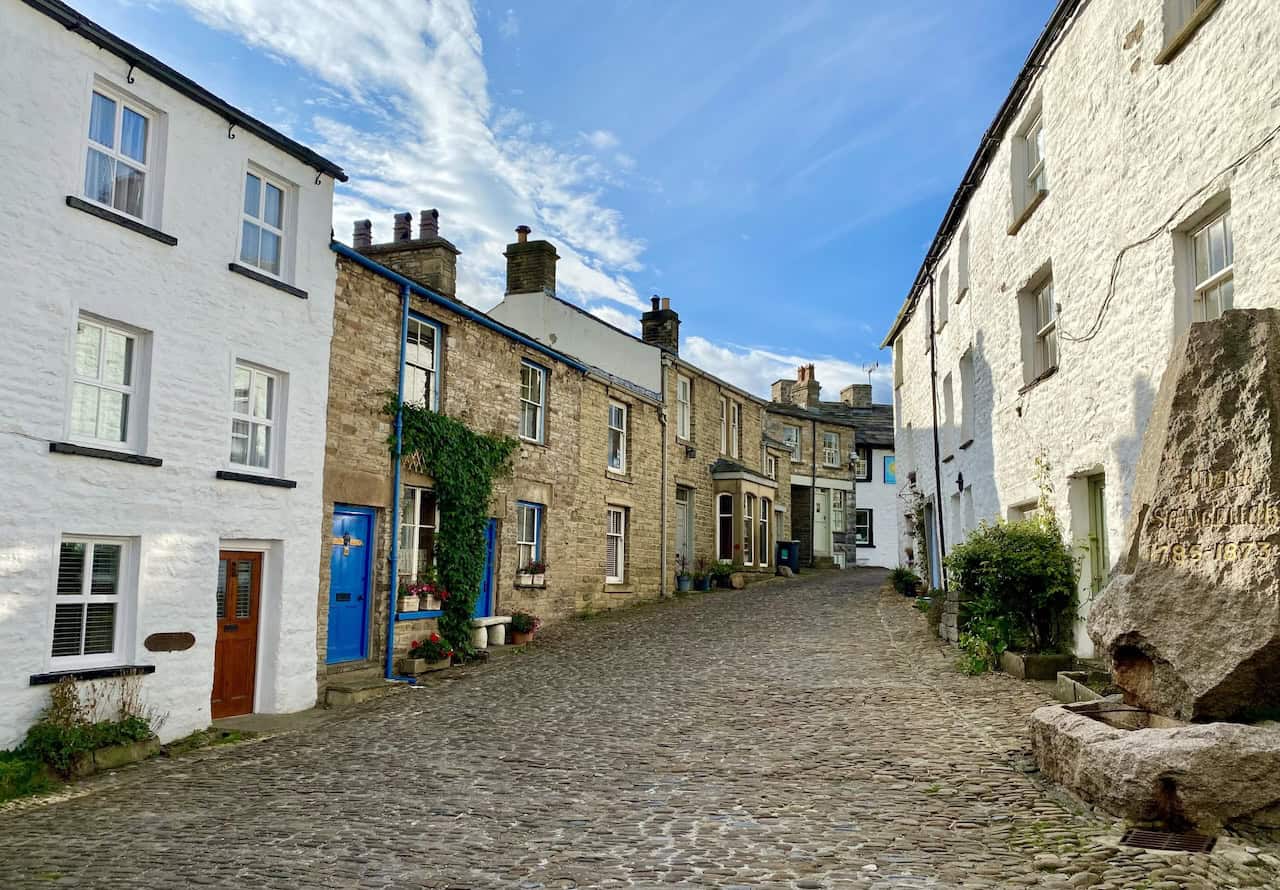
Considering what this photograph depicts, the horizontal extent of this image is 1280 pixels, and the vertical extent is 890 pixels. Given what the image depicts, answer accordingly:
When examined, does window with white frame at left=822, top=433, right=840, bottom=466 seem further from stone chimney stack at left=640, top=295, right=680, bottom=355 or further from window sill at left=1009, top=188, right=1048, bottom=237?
window sill at left=1009, top=188, right=1048, bottom=237

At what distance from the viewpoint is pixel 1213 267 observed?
8.43m

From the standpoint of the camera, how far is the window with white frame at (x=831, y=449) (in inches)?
1531

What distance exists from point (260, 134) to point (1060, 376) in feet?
32.3

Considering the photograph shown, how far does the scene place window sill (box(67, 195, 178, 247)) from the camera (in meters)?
9.12

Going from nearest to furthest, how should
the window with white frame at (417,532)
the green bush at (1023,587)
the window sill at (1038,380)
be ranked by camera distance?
the green bush at (1023,587), the window sill at (1038,380), the window with white frame at (417,532)

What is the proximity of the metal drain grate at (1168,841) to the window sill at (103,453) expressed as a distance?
8924mm

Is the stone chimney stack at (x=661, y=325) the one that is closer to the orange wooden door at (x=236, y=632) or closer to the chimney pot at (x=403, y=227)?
the chimney pot at (x=403, y=227)

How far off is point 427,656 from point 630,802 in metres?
7.44

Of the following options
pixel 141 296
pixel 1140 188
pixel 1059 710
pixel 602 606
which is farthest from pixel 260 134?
pixel 602 606

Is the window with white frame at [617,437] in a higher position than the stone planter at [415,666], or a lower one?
higher

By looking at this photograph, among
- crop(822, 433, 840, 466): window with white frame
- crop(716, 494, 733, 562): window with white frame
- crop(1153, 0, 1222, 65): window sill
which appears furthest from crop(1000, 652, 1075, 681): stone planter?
crop(822, 433, 840, 466): window with white frame

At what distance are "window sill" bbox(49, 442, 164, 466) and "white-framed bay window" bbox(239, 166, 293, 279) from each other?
2.76 m

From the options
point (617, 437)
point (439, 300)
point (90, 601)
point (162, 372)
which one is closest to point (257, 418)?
point (162, 372)

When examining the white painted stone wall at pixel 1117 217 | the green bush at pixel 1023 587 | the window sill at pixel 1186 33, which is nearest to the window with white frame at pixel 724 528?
the white painted stone wall at pixel 1117 217
